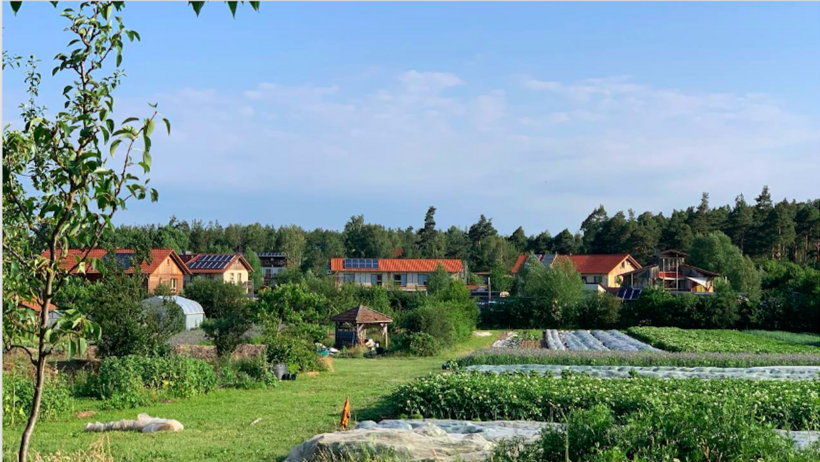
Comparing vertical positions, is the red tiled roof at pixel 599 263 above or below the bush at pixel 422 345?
above

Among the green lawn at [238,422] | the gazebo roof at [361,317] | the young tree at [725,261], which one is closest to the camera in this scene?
the green lawn at [238,422]

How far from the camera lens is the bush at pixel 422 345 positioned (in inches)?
1155

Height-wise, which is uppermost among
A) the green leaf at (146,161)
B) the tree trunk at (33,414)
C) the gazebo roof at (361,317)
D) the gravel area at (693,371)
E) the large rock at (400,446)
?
the green leaf at (146,161)

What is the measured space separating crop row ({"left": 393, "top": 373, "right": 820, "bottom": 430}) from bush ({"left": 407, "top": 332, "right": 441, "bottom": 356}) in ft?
48.1

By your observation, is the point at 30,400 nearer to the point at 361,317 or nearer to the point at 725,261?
the point at 361,317

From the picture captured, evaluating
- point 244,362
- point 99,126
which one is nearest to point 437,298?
point 244,362

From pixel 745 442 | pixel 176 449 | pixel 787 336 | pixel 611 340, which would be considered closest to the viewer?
pixel 745 442

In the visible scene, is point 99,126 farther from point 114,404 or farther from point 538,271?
point 538,271

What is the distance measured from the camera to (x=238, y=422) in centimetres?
1310

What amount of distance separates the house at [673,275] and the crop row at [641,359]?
141 feet

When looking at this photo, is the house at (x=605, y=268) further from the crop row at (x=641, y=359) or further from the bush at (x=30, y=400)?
the bush at (x=30, y=400)

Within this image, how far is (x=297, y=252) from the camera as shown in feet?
286

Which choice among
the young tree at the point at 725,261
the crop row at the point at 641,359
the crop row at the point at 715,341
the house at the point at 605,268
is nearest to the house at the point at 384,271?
the house at the point at 605,268

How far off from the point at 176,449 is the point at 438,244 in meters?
82.5
